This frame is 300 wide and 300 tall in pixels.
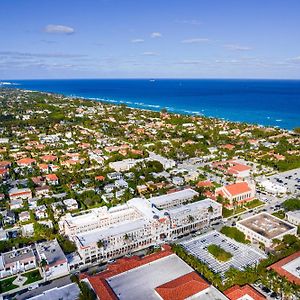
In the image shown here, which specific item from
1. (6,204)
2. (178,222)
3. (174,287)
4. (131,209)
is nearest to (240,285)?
(174,287)

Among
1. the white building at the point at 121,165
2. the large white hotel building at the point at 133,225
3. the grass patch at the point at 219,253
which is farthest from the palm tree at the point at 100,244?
the white building at the point at 121,165

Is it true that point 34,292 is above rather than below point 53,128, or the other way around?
below

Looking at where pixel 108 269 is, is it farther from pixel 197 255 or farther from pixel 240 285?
pixel 240 285

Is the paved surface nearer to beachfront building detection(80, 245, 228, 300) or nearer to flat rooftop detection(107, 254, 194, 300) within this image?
beachfront building detection(80, 245, 228, 300)

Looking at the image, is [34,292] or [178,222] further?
[178,222]

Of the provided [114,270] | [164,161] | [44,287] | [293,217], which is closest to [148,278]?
[114,270]

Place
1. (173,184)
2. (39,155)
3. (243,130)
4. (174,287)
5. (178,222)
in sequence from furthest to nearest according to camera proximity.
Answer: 1. (243,130)
2. (39,155)
3. (173,184)
4. (178,222)
5. (174,287)

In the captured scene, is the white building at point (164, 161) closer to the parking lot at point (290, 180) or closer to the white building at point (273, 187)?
the white building at point (273, 187)
